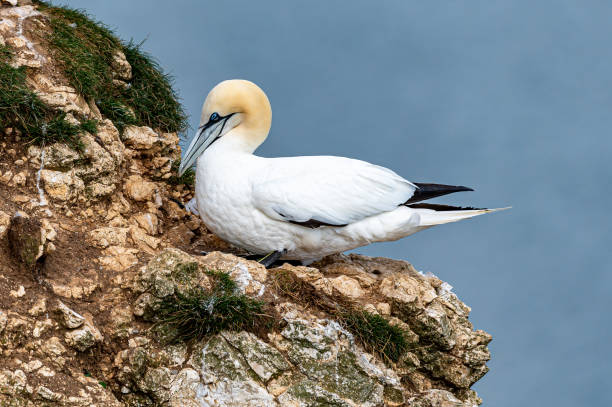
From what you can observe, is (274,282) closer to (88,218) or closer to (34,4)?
(88,218)

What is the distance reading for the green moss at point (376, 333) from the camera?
8.27m

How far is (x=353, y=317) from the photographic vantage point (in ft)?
27.2

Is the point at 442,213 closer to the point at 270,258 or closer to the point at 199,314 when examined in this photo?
the point at 270,258

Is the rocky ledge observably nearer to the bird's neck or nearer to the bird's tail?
the bird's tail

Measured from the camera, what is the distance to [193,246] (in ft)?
32.4

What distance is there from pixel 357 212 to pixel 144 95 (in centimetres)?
401

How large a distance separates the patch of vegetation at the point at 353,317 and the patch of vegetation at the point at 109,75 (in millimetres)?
3752

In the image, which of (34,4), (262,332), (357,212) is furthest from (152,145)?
(262,332)

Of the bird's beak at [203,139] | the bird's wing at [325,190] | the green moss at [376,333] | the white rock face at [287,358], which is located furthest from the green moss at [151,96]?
the green moss at [376,333]

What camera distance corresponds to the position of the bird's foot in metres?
9.09

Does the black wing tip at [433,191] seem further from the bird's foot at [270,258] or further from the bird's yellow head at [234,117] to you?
the bird's yellow head at [234,117]

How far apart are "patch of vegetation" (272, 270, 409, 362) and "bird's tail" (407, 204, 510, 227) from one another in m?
1.43

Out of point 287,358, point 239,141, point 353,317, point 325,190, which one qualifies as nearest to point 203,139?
point 239,141

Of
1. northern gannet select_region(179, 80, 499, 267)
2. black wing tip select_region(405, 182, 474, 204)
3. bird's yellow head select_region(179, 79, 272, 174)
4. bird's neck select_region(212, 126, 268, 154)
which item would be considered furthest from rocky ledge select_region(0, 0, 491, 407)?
bird's neck select_region(212, 126, 268, 154)
